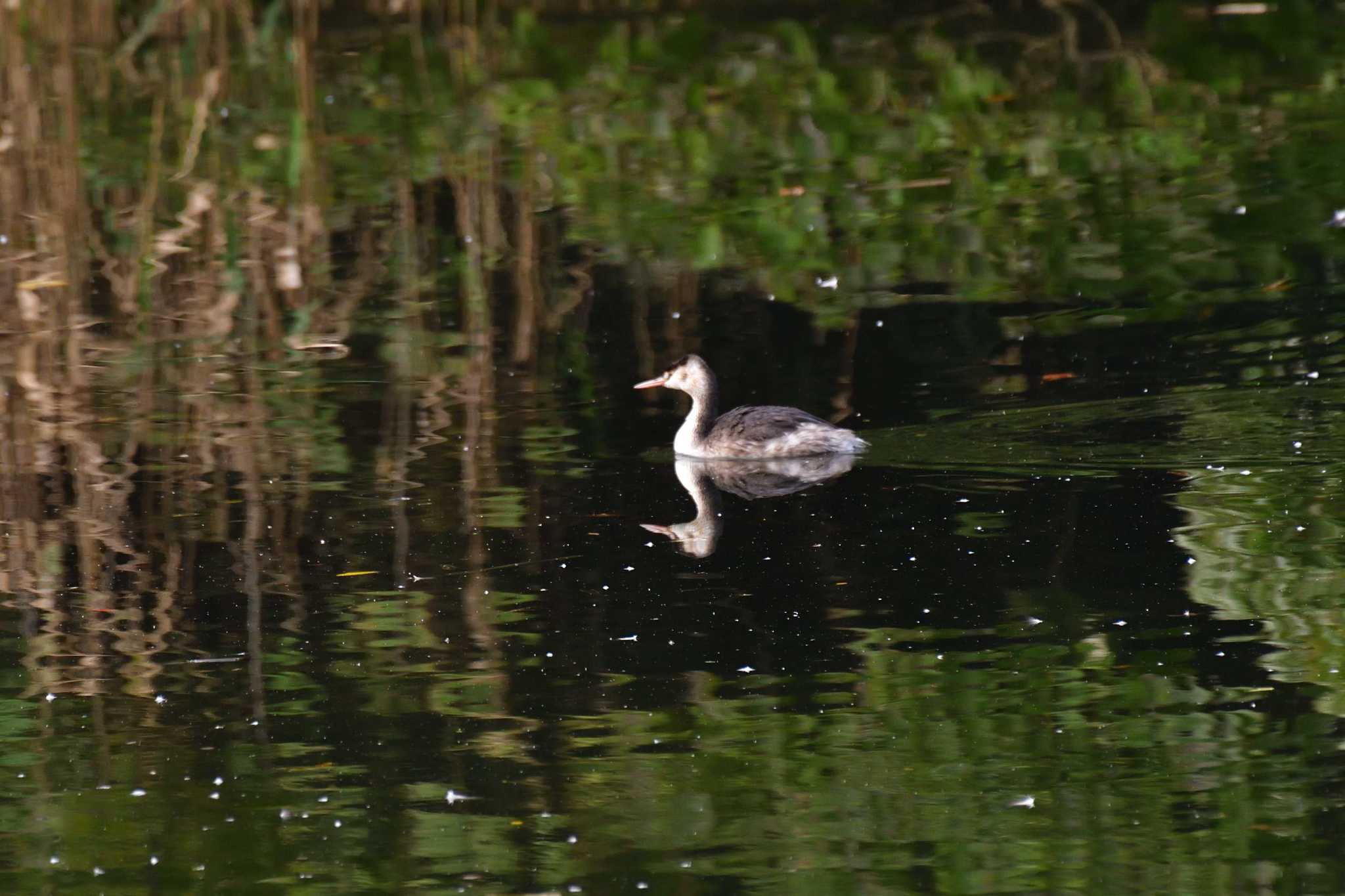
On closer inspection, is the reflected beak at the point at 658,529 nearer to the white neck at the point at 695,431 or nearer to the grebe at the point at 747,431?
the grebe at the point at 747,431

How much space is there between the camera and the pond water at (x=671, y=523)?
557cm

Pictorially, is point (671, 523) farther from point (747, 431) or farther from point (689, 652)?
point (689, 652)

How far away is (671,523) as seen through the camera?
8.34 meters

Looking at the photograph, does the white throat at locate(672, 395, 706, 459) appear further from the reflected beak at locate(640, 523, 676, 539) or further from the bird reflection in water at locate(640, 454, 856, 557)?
the reflected beak at locate(640, 523, 676, 539)

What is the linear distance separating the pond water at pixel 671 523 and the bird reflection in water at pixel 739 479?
0.04 m

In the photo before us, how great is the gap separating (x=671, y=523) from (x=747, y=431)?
1153 mm

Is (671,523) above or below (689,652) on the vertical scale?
above

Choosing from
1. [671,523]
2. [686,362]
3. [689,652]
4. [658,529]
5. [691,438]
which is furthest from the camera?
[686,362]

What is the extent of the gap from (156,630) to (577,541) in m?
1.55

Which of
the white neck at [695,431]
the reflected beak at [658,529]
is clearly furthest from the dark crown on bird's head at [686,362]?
the reflected beak at [658,529]

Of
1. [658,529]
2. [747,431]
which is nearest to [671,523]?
[658,529]

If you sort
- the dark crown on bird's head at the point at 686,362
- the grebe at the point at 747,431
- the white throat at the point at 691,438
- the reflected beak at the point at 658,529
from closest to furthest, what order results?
the reflected beak at the point at 658,529 < the grebe at the point at 747,431 < the white throat at the point at 691,438 < the dark crown on bird's head at the point at 686,362

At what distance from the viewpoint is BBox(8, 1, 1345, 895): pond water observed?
5.57 meters

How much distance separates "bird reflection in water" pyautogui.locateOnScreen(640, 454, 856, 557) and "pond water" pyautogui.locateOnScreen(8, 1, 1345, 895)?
0.14ft
